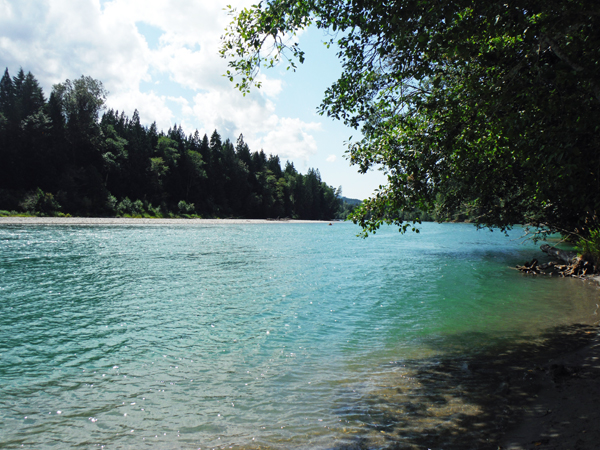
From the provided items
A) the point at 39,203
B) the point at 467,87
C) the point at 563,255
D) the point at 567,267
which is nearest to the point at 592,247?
the point at 567,267

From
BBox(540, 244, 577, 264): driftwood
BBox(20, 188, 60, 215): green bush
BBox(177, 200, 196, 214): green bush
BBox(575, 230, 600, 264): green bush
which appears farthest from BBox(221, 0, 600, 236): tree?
BBox(177, 200, 196, 214): green bush

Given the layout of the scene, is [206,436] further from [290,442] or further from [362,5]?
[362,5]

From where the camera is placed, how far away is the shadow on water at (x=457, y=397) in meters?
5.95

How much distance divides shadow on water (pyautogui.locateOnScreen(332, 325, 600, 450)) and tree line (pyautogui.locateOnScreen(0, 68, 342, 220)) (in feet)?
297

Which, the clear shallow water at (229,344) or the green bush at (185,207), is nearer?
the clear shallow water at (229,344)

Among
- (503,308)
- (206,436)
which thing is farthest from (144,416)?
(503,308)

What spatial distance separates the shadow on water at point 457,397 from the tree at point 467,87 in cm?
395

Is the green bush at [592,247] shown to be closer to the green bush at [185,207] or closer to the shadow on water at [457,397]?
the shadow on water at [457,397]

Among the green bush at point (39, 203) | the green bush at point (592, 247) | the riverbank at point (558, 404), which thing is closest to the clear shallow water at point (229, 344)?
the riverbank at point (558, 404)

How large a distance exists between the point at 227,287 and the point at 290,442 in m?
15.7

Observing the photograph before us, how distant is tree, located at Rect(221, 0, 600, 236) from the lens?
6.80 m

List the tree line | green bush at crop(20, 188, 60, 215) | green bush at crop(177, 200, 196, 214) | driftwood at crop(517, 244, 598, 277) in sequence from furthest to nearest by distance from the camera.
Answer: green bush at crop(177, 200, 196, 214) → the tree line → green bush at crop(20, 188, 60, 215) → driftwood at crop(517, 244, 598, 277)

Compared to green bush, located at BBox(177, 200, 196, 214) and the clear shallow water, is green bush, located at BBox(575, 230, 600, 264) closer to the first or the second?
the clear shallow water

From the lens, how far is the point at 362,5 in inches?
Answer: 298
